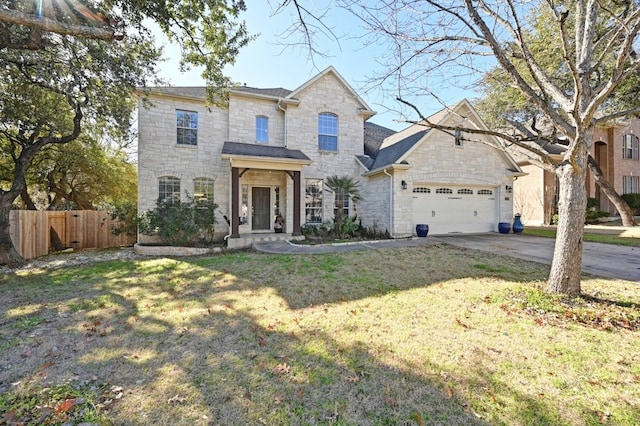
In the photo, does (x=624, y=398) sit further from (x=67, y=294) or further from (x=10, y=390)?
(x=67, y=294)

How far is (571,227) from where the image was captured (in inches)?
178

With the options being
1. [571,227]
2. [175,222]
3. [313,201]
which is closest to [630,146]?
[313,201]

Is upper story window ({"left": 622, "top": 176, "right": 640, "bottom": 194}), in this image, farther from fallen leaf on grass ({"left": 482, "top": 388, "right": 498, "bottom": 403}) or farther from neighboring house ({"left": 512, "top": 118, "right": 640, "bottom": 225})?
fallen leaf on grass ({"left": 482, "top": 388, "right": 498, "bottom": 403})

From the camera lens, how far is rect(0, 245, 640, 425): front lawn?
2.37 m

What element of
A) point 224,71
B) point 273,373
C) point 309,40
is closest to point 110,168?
point 224,71

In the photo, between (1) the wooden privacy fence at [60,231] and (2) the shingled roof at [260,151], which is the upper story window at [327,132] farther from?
(1) the wooden privacy fence at [60,231]

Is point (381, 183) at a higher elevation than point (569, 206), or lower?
higher

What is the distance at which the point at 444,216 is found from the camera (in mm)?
13398

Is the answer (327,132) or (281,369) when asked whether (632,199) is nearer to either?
(327,132)

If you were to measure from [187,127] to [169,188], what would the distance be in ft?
9.16

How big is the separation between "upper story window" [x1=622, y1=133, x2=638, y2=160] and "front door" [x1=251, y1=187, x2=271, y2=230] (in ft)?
94.6

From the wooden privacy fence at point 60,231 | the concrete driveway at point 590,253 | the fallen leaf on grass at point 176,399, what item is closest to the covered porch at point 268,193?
the wooden privacy fence at point 60,231

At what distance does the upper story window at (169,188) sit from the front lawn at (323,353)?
6305 millimetres

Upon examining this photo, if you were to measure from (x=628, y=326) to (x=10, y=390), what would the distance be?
23.6 feet
